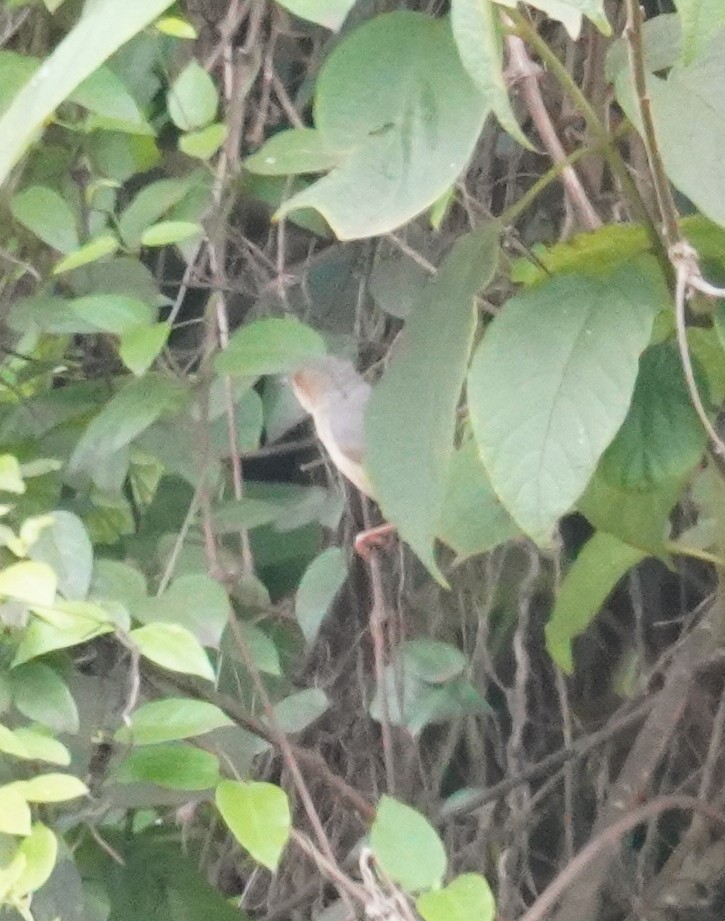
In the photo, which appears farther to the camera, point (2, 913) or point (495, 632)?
point (495, 632)

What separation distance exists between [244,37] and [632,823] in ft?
1.95

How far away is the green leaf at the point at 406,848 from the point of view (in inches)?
24.9

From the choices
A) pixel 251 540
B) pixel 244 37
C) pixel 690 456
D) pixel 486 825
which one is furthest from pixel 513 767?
pixel 244 37

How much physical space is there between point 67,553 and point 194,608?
0.07 metres

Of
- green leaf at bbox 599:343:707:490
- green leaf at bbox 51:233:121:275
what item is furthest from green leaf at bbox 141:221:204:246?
green leaf at bbox 599:343:707:490

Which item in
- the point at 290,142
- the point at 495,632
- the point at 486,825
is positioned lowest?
the point at 486,825

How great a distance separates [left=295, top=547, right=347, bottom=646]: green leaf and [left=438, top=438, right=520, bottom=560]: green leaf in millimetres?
123

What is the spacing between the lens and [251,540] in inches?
37.7

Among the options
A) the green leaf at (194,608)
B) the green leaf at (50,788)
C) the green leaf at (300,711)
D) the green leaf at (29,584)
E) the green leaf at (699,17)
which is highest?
the green leaf at (699,17)

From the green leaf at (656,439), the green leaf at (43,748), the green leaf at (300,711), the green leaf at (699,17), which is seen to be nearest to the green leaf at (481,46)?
the green leaf at (699,17)

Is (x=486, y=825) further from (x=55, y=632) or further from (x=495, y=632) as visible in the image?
(x=55, y=632)

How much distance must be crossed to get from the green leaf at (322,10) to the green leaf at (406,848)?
371 millimetres

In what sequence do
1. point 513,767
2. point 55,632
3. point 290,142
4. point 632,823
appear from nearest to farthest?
point 55,632
point 290,142
point 632,823
point 513,767

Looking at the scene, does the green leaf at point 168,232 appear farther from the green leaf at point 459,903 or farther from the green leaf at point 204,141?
the green leaf at point 459,903
